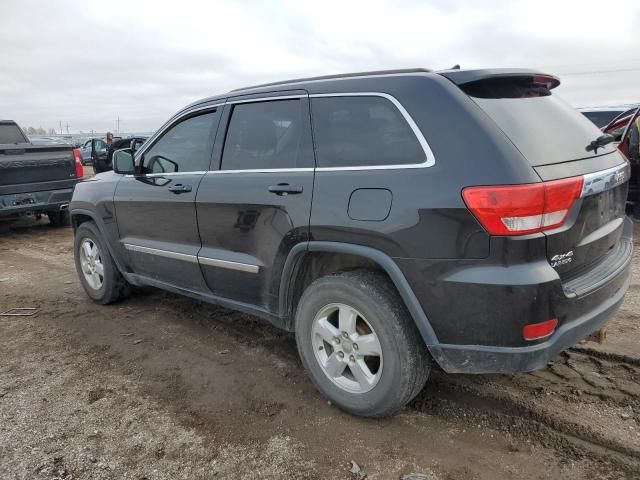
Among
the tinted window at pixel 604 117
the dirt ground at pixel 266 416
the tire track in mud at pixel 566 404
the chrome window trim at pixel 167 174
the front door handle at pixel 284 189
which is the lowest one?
the dirt ground at pixel 266 416

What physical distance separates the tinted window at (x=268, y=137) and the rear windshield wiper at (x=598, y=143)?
1.51 metres

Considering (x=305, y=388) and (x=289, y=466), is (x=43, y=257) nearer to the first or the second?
(x=305, y=388)

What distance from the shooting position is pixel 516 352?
90.5 inches

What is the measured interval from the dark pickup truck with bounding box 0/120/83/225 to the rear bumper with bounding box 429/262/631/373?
756 cm

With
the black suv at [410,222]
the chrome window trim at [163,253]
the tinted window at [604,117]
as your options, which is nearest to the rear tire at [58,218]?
the chrome window trim at [163,253]

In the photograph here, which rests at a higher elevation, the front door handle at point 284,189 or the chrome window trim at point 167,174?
the chrome window trim at point 167,174

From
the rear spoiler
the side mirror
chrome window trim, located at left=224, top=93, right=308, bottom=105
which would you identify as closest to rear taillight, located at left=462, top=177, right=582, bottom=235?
the rear spoiler

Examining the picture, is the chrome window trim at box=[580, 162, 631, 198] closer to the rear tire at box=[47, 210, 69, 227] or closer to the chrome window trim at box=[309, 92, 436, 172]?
the chrome window trim at box=[309, 92, 436, 172]

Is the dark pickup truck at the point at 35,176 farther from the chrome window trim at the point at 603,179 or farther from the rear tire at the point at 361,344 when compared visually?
the chrome window trim at the point at 603,179

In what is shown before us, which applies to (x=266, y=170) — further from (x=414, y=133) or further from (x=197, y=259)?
(x=414, y=133)

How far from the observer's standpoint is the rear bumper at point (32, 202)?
306 inches

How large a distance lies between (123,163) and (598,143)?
11.2 feet

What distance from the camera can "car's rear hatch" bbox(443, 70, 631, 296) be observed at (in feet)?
7.70

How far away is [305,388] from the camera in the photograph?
3207mm
